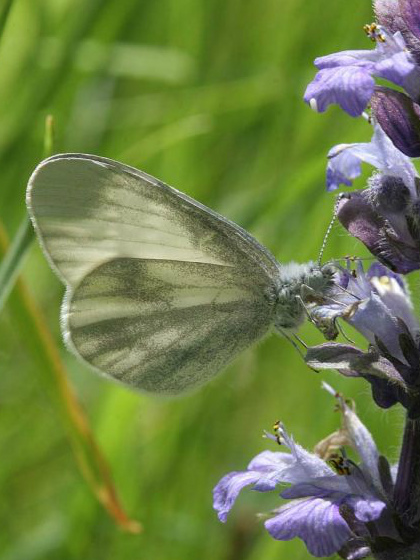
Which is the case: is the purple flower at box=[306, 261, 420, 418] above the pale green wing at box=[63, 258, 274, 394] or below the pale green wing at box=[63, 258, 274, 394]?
above

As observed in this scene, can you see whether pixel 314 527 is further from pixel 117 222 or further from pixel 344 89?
pixel 117 222

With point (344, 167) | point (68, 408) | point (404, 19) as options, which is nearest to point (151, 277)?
point (68, 408)

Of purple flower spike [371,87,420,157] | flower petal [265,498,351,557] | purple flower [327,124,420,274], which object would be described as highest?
purple flower spike [371,87,420,157]

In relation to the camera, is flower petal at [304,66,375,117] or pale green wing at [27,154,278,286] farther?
pale green wing at [27,154,278,286]

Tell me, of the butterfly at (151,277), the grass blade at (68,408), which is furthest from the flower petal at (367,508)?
the grass blade at (68,408)

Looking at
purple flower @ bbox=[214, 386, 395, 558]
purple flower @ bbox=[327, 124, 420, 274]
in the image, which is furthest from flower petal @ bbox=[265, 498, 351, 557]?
purple flower @ bbox=[327, 124, 420, 274]

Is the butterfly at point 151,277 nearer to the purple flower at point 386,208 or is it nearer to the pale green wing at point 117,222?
the pale green wing at point 117,222

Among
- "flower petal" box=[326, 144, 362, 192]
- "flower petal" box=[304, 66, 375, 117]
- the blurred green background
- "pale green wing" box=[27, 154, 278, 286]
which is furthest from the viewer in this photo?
the blurred green background

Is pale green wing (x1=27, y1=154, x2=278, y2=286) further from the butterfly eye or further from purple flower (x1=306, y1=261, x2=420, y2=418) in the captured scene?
the butterfly eye
